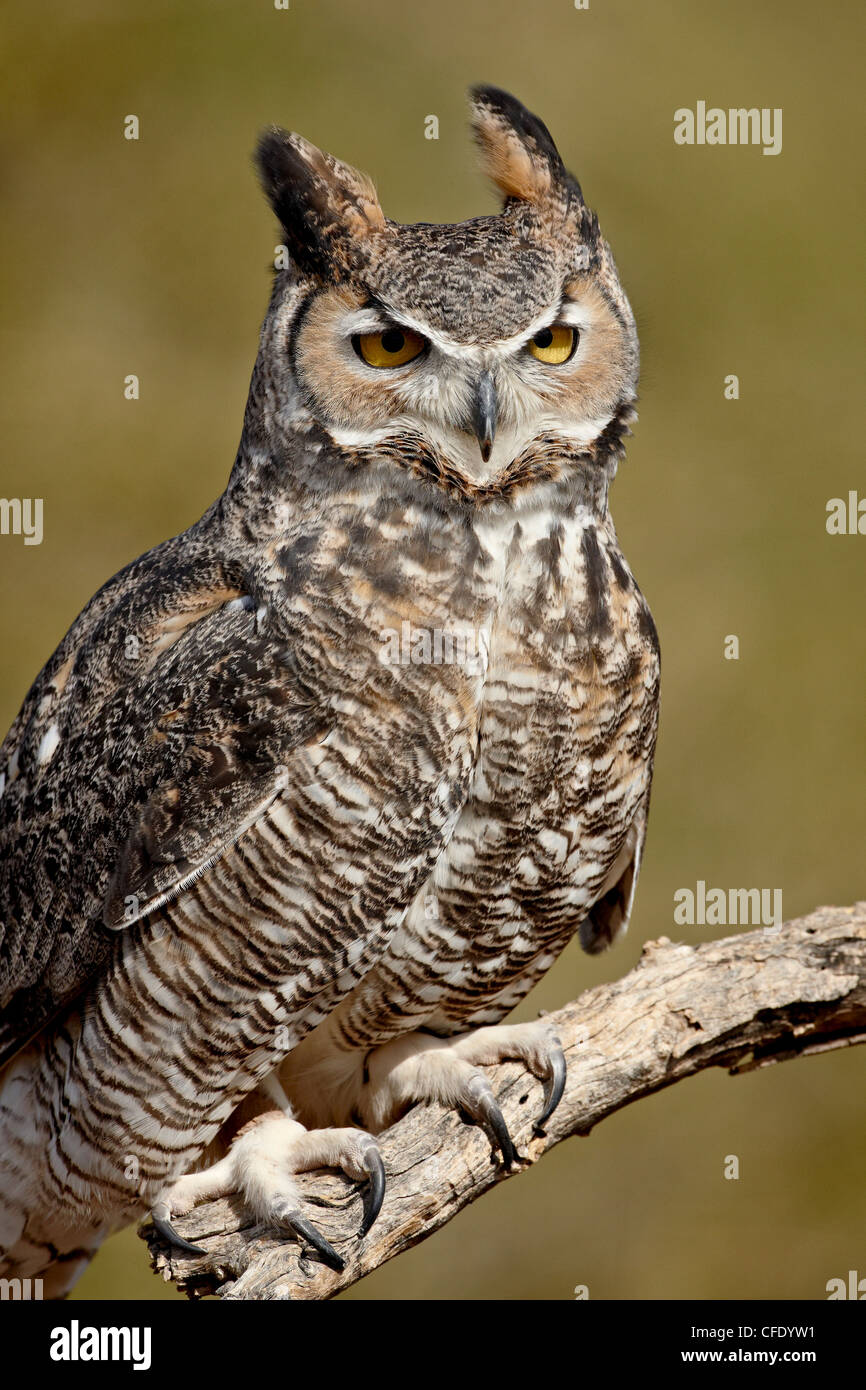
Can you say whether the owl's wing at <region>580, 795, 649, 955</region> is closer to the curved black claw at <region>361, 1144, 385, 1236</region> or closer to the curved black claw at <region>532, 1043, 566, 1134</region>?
the curved black claw at <region>532, 1043, 566, 1134</region>

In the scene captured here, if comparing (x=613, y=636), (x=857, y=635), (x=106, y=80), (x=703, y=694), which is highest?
(x=106, y=80)

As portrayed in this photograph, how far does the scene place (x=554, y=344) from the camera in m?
1.49

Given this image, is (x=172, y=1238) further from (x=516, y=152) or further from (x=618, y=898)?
(x=516, y=152)

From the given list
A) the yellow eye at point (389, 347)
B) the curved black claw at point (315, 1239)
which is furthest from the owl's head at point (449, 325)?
the curved black claw at point (315, 1239)

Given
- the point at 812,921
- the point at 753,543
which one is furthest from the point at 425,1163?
the point at 753,543

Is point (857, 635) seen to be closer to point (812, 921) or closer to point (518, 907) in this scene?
point (812, 921)

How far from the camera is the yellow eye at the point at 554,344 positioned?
4.81ft

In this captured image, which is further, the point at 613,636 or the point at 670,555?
the point at 670,555

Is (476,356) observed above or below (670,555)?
below

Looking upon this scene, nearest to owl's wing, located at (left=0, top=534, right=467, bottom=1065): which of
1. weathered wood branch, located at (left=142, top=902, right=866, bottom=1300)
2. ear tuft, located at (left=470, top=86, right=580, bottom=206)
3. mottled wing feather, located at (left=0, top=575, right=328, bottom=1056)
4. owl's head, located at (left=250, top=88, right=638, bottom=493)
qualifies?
mottled wing feather, located at (left=0, top=575, right=328, bottom=1056)

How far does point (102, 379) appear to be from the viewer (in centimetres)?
456

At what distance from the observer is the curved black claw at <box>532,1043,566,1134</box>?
178 centimetres

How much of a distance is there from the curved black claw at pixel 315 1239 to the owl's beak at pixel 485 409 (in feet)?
3.09

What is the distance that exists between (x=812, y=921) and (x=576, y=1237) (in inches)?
94.7
